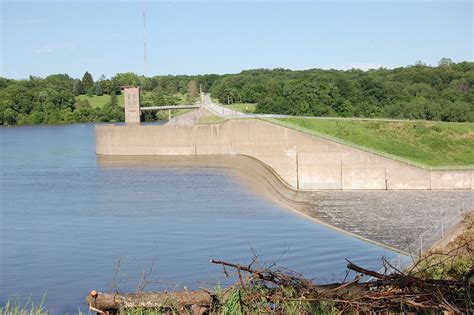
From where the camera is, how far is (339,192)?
125ft

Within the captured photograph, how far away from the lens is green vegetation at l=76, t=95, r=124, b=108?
124 meters

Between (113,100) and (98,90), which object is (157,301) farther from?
(98,90)

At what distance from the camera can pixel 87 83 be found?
137 m

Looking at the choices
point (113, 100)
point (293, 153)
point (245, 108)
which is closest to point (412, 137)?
point (293, 153)

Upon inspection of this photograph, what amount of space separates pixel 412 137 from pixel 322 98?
2627 centimetres

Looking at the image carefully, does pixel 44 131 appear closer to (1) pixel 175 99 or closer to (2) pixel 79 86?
(1) pixel 175 99

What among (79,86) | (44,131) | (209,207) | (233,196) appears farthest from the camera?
(79,86)

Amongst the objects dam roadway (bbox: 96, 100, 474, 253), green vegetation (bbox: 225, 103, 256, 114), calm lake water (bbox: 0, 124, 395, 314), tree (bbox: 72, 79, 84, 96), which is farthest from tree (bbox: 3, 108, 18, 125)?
calm lake water (bbox: 0, 124, 395, 314)

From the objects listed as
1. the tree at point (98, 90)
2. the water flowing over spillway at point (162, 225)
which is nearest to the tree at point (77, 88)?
the tree at point (98, 90)

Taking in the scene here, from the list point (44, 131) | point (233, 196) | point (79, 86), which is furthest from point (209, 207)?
point (79, 86)

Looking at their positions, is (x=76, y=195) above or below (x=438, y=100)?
below

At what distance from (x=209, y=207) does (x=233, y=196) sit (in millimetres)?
2921

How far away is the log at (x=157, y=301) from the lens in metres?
6.59

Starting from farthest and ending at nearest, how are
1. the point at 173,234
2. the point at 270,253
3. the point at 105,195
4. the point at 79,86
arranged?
the point at 79,86, the point at 105,195, the point at 173,234, the point at 270,253
